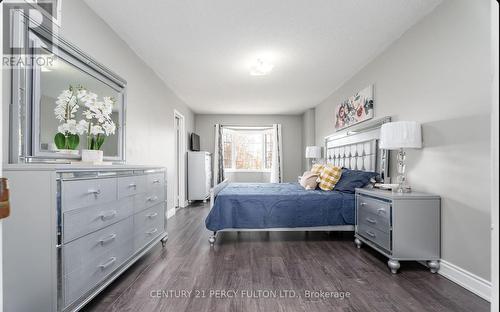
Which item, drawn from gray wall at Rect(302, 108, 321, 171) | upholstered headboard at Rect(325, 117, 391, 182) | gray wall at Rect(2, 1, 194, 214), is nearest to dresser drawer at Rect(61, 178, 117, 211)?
gray wall at Rect(2, 1, 194, 214)

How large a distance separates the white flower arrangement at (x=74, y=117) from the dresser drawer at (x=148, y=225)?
2.44 ft

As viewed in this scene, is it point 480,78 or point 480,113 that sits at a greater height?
Answer: point 480,78

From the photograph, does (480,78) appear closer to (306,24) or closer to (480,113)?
(480,113)

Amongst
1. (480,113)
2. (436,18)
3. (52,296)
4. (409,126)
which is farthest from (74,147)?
(436,18)

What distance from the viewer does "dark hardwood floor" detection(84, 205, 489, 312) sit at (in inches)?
67.9

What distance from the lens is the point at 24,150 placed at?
1612 mm

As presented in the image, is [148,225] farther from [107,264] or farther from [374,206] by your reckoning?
[374,206]

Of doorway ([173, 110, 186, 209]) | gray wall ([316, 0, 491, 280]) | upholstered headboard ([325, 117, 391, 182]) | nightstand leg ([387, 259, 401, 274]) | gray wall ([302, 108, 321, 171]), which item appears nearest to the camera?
gray wall ([316, 0, 491, 280])

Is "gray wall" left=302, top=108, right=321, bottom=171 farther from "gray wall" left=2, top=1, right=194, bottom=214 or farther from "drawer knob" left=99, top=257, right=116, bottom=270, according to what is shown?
"drawer knob" left=99, top=257, right=116, bottom=270

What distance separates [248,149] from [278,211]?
14.6 ft

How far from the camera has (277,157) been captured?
700 cm

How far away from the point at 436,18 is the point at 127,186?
10.2 ft

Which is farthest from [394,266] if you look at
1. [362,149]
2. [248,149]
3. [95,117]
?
[248,149]

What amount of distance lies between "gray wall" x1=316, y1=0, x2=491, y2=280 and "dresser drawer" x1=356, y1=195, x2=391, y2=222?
0.45 metres
